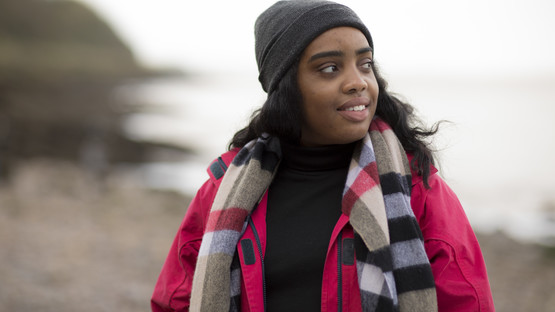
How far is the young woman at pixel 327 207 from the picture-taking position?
69.1 inches

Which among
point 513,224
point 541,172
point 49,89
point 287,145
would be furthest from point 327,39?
point 49,89

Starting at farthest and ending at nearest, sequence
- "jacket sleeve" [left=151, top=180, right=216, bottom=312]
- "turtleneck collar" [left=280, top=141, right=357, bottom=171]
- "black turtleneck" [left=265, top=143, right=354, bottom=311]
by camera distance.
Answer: "jacket sleeve" [left=151, top=180, right=216, bottom=312] → "turtleneck collar" [left=280, top=141, right=357, bottom=171] → "black turtleneck" [left=265, top=143, right=354, bottom=311]

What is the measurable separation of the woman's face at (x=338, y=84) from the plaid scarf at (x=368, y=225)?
12cm

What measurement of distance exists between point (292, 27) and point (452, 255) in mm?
1041

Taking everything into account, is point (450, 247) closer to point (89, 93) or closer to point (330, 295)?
point (330, 295)

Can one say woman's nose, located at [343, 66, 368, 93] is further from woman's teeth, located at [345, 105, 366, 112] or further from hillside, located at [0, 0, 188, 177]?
hillside, located at [0, 0, 188, 177]

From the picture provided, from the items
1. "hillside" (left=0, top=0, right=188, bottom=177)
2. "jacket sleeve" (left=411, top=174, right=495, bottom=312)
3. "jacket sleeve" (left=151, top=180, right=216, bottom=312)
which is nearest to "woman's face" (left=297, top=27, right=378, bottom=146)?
"jacket sleeve" (left=411, top=174, right=495, bottom=312)

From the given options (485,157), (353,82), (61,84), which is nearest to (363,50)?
(353,82)

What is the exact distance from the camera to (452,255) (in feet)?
5.78

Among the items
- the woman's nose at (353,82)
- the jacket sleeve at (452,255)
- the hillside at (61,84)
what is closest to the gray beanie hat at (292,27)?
the woman's nose at (353,82)

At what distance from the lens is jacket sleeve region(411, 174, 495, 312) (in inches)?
68.4

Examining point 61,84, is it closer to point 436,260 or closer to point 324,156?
point 324,156

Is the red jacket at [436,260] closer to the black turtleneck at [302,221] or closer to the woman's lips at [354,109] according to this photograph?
the black turtleneck at [302,221]

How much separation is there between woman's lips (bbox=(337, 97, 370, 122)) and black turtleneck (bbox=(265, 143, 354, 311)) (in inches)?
6.2
